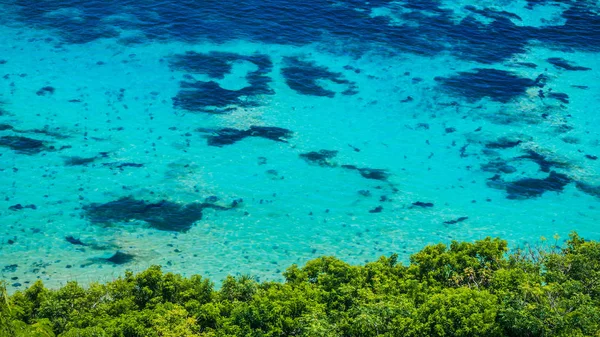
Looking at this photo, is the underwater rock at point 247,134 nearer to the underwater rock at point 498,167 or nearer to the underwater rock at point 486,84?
the underwater rock at point 498,167

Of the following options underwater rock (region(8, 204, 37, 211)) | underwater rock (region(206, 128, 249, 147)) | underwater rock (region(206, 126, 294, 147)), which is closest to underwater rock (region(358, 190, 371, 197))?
underwater rock (region(206, 126, 294, 147))

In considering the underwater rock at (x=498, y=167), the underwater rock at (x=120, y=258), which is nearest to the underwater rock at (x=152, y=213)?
the underwater rock at (x=120, y=258)

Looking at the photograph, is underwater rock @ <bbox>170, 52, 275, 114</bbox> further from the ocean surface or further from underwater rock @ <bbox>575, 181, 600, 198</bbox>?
underwater rock @ <bbox>575, 181, 600, 198</bbox>

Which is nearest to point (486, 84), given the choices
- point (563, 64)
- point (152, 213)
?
point (563, 64)

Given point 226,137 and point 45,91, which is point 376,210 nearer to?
point 226,137

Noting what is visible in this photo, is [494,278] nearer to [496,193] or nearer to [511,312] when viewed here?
[511,312]
